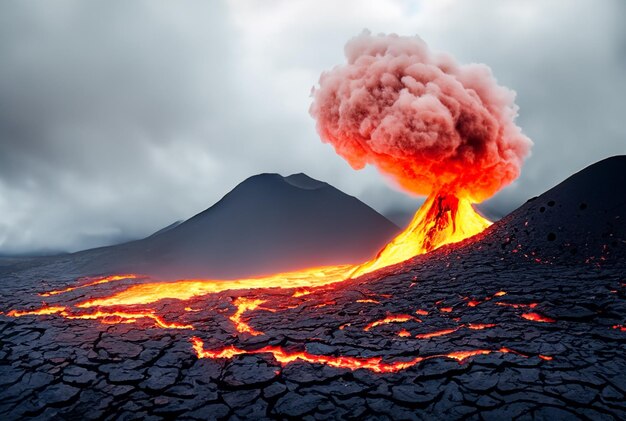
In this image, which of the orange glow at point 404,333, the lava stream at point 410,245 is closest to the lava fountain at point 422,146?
the lava stream at point 410,245

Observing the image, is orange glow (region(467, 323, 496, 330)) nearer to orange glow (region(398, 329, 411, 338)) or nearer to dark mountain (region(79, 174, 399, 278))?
orange glow (region(398, 329, 411, 338))

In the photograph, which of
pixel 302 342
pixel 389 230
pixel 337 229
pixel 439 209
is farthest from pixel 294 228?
pixel 302 342

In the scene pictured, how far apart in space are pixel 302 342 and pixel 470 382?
2.33 meters

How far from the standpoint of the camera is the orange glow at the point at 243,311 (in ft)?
18.2

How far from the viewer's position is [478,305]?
19.1 feet

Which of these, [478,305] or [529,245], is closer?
[478,305]

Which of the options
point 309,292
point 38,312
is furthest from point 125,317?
point 309,292

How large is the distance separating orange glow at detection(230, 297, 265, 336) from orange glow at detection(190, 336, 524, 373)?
659 millimetres

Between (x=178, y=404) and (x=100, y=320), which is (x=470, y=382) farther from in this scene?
(x=100, y=320)

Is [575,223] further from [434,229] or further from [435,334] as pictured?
[435,334]

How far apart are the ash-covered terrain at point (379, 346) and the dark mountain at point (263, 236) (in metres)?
10.9

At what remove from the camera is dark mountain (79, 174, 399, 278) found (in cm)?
1878

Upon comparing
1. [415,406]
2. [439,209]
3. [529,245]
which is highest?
[439,209]

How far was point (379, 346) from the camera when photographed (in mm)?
4621
